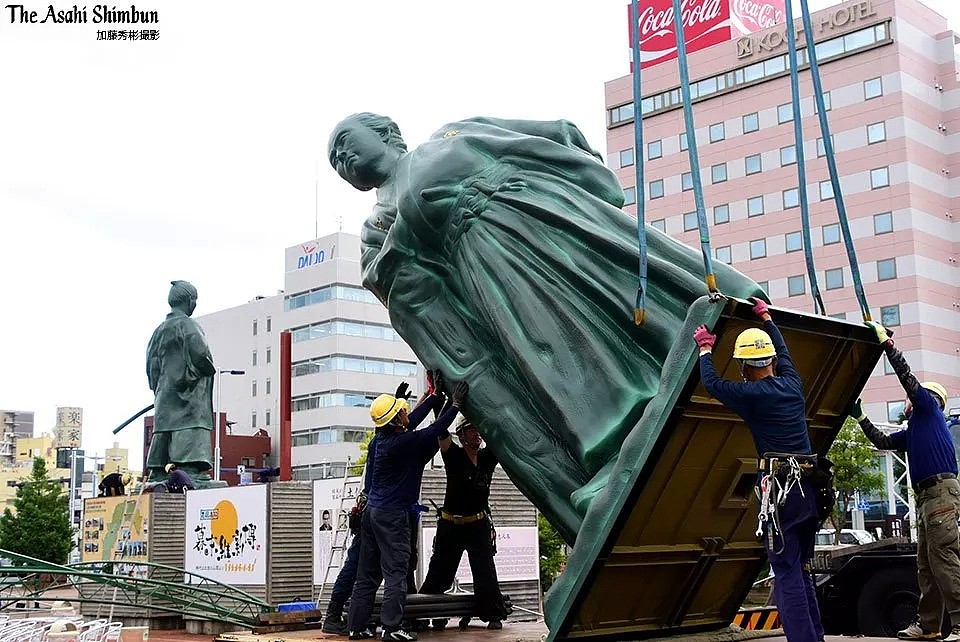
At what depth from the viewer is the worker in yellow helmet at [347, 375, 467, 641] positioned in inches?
309

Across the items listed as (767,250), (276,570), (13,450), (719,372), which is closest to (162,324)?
(276,570)

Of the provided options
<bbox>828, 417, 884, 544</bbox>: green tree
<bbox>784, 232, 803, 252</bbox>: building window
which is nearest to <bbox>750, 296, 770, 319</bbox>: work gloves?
<bbox>828, 417, 884, 544</bbox>: green tree

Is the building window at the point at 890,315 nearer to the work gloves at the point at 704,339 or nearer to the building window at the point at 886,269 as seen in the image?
the building window at the point at 886,269

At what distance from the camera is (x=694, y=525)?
22.2ft

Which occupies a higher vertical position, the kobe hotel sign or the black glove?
the kobe hotel sign

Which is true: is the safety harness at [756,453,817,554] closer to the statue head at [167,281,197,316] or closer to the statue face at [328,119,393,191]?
the statue face at [328,119,393,191]

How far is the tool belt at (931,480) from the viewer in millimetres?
7555

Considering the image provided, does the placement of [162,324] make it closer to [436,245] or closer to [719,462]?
[436,245]

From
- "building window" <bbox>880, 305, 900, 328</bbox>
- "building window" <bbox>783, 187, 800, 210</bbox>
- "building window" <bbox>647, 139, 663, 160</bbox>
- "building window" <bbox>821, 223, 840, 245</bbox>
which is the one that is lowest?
"building window" <bbox>880, 305, 900, 328</bbox>

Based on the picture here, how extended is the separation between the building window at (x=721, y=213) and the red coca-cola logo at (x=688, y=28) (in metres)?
8.76

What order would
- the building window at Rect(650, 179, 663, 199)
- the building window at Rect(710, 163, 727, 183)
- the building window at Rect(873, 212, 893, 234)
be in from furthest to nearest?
the building window at Rect(650, 179, 663, 199) → the building window at Rect(710, 163, 727, 183) → the building window at Rect(873, 212, 893, 234)

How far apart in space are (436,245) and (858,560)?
7.09 metres

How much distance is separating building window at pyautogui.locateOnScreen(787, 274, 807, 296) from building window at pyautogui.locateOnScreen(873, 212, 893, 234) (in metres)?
3.93

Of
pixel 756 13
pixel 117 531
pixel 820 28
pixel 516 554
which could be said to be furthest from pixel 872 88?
pixel 117 531
